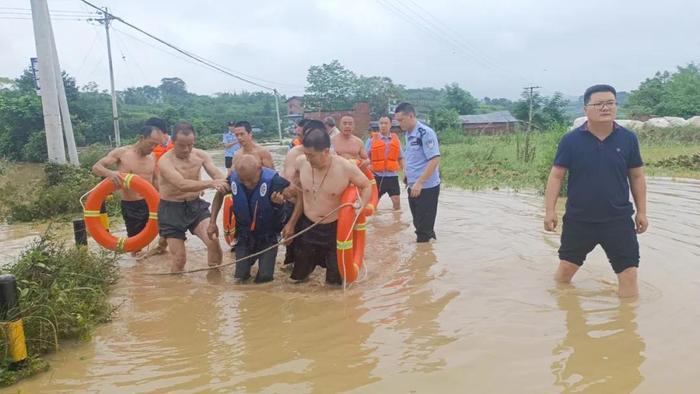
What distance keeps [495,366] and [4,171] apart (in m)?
19.2

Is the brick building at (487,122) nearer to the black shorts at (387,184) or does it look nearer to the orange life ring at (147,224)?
the black shorts at (387,184)

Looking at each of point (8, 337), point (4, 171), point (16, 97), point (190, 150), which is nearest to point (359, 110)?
point (16, 97)

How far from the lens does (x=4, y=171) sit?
60.7 feet

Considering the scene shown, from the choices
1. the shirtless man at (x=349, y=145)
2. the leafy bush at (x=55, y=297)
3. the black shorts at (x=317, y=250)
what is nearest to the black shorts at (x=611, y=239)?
the black shorts at (x=317, y=250)

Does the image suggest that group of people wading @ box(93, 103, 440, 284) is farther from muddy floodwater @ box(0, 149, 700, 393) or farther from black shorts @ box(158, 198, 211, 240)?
muddy floodwater @ box(0, 149, 700, 393)

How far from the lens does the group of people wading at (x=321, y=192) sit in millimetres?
4285

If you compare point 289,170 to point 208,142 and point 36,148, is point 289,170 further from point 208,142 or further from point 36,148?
point 208,142

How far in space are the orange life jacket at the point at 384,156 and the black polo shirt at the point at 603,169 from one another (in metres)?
5.00

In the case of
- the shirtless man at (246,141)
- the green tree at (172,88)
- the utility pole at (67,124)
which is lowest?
the shirtless man at (246,141)

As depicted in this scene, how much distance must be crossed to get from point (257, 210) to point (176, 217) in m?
1.11

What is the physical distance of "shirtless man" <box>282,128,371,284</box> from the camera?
16.5 feet

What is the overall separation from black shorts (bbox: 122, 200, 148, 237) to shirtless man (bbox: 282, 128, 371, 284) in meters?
2.48

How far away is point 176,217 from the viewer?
6.02 m

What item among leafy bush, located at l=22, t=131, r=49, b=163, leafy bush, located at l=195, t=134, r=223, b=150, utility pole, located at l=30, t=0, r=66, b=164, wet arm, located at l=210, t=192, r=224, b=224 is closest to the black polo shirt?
wet arm, located at l=210, t=192, r=224, b=224
